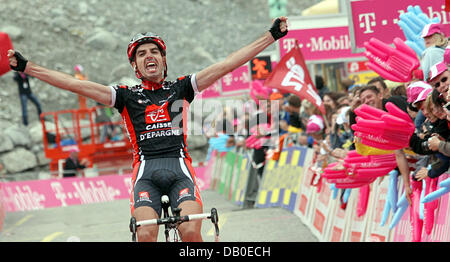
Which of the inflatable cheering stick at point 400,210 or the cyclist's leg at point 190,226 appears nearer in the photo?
the cyclist's leg at point 190,226

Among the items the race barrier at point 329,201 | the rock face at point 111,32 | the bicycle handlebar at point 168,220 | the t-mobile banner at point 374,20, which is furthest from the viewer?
the rock face at point 111,32

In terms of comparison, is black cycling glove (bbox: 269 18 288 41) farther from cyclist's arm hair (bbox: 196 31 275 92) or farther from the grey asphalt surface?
the grey asphalt surface

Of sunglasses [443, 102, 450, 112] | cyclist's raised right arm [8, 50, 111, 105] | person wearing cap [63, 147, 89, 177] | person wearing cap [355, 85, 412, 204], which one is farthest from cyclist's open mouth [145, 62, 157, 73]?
person wearing cap [63, 147, 89, 177]

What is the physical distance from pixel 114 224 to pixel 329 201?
713 centimetres

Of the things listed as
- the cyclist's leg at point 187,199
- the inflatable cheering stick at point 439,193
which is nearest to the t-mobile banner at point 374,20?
the inflatable cheering stick at point 439,193

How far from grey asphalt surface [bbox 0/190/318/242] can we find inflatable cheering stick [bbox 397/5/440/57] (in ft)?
9.79

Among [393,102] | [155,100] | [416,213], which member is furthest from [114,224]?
[155,100]

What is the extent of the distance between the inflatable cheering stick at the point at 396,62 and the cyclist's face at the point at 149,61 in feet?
8.78

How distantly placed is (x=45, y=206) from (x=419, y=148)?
19.7 meters

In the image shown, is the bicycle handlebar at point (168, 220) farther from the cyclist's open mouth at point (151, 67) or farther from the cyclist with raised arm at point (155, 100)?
the cyclist's open mouth at point (151, 67)

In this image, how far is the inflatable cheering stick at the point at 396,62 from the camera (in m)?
8.60

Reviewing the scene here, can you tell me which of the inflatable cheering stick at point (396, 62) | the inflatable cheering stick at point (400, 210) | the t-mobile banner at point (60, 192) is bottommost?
the t-mobile banner at point (60, 192)

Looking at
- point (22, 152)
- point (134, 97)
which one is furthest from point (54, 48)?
point (134, 97)

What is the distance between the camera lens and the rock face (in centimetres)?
5466
